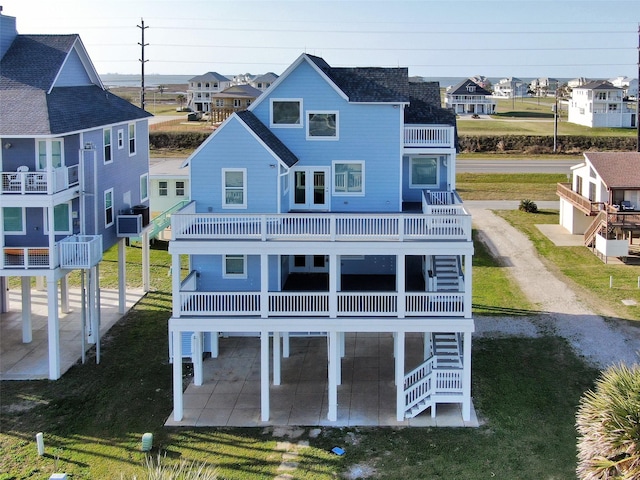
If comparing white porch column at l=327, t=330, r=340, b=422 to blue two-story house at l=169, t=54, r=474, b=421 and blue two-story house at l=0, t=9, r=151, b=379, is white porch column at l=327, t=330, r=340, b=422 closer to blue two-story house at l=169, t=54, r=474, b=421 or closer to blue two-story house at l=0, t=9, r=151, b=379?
blue two-story house at l=169, t=54, r=474, b=421

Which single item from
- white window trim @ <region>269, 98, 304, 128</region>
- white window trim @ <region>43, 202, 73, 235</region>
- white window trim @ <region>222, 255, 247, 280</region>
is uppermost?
white window trim @ <region>269, 98, 304, 128</region>

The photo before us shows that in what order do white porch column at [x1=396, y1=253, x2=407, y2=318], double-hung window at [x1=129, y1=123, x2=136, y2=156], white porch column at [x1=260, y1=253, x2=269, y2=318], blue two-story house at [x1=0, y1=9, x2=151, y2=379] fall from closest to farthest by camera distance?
white porch column at [x1=396, y1=253, x2=407, y2=318], white porch column at [x1=260, y1=253, x2=269, y2=318], blue two-story house at [x1=0, y1=9, x2=151, y2=379], double-hung window at [x1=129, y1=123, x2=136, y2=156]

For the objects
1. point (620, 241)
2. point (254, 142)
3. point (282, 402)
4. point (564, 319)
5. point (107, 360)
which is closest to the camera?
point (282, 402)

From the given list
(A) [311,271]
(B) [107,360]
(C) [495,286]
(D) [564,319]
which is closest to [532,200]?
(C) [495,286]

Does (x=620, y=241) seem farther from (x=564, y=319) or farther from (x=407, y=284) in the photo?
(x=407, y=284)

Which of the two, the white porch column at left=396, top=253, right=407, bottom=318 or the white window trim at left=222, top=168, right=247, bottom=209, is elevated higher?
the white window trim at left=222, top=168, right=247, bottom=209

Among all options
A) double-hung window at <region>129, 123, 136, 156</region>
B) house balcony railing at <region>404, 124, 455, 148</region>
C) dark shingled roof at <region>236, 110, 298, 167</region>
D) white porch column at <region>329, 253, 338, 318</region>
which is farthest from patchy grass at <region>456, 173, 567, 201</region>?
white porch column at <region>329, 253, 338, 318</region>

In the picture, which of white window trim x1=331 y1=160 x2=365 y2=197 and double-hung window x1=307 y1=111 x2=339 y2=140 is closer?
double-hung window x1=307 y1=111 x2=339 y2=140
